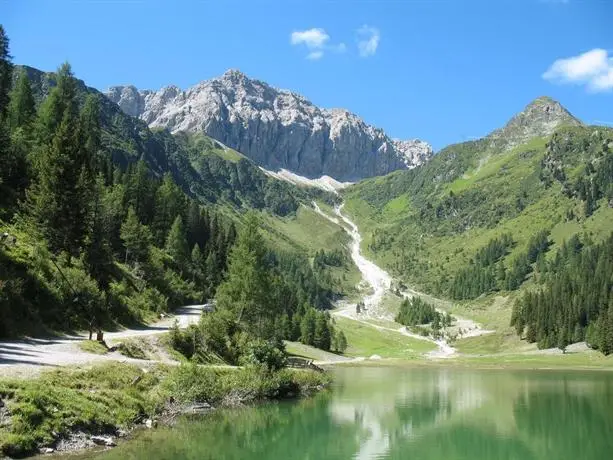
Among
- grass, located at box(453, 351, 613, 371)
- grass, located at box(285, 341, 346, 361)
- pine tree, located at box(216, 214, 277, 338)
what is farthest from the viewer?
grass, located at box(453, 351, 613, 371)

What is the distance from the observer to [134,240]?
90.0 m

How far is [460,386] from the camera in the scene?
280 feet

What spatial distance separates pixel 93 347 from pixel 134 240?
4856 cm

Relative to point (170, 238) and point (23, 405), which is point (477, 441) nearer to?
point (23, 405)

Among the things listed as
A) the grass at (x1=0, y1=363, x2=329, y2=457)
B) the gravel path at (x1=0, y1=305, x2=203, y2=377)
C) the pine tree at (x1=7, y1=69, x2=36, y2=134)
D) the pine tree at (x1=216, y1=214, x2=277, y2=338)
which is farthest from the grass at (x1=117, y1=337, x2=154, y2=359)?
the pine tree at (x1=7, y1=69, x2=36, y2=134)

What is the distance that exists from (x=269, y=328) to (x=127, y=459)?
5158 centimetres

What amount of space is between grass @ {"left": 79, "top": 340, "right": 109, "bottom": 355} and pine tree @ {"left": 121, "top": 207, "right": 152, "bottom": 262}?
148 feet

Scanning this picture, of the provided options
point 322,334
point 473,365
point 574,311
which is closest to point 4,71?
point 322,334

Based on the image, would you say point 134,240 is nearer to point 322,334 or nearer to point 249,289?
point 249,289

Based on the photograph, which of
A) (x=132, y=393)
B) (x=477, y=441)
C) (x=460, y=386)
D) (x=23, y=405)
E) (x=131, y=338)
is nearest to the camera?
(x=23, y=405)

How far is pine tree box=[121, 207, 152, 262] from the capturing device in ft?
291

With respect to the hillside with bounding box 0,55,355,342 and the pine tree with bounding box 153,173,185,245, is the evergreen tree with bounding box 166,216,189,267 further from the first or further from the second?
the pine tree with bounding box 153,173,185,245

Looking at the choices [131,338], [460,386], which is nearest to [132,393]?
[131,338]

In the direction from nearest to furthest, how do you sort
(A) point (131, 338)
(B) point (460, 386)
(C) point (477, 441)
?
1. (C) point (477, 441)
2. (A) point (131, 338)
3. (B) point (460, 386)
